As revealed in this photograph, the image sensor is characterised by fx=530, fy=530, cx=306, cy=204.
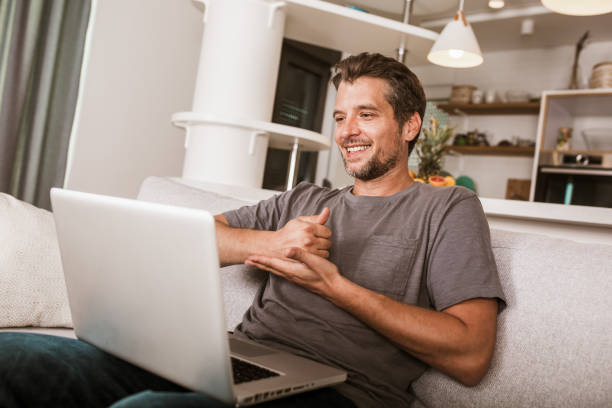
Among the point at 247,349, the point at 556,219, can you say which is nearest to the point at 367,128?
the point at 247,349

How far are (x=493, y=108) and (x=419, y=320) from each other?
4.16 metres

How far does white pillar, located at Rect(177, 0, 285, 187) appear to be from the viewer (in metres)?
2.34

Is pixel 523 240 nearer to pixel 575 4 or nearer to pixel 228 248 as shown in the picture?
pixel 228 248

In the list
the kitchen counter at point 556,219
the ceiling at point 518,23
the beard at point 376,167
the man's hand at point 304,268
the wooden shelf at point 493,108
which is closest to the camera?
the man's hand at point 304,268

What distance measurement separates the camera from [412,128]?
1448 mm

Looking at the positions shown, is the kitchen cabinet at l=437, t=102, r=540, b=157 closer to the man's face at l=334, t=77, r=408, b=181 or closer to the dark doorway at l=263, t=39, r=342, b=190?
the dark doorway at l=263, t=39, r=342, b=190

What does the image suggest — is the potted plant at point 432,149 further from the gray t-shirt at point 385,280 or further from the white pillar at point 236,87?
the gray t-shirt at point 385,280

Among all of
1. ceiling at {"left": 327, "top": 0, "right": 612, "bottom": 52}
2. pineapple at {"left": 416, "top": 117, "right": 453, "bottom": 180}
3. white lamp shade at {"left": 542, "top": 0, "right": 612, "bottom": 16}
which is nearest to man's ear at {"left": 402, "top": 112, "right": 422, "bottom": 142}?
pineapple at {"left": 416, "top": 117, "right": 453, "bottom": 180}

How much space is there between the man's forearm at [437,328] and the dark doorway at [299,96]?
3.56 m

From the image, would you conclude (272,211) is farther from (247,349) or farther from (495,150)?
(495,150)

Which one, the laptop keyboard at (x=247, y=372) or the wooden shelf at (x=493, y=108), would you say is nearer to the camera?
the laptop keyboard at (x=247, y=372)

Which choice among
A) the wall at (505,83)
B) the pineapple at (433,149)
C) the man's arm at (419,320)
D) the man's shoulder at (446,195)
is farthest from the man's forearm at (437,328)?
the wall at (505,83)

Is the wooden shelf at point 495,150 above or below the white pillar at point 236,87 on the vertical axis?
above

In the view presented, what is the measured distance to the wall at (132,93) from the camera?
321 centimetres
